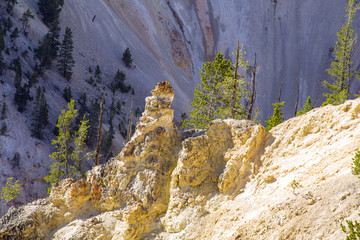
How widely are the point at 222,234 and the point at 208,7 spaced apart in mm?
72209

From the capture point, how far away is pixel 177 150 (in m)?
13.3

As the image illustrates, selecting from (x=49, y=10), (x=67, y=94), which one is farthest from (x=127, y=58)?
(x=67, y=94)

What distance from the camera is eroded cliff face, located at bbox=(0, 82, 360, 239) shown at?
324 inches

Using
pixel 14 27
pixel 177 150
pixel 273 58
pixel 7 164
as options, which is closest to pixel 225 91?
pixel 177 150

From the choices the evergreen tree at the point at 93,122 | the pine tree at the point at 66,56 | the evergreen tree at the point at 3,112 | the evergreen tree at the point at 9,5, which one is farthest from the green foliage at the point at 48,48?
the evergreen tree at the point at 3,112

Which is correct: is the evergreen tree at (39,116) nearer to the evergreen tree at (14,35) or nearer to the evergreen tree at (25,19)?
the evergreen tree at (14,35)

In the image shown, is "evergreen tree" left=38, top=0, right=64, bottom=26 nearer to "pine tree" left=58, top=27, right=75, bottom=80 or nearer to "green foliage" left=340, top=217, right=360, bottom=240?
"pine tree" left=58, top=27, right=75, bottom=80

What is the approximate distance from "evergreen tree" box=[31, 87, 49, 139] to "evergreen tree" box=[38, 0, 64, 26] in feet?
60.3

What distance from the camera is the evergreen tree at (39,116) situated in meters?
36.1

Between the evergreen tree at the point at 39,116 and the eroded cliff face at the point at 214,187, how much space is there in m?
23.3

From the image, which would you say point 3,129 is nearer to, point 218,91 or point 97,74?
point 97,74

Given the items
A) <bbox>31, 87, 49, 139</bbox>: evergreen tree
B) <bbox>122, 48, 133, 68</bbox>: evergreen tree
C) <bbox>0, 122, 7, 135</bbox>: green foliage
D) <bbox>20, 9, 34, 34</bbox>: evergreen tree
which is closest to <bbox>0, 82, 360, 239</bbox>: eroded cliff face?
<bbox>0, 122, 7, 135</bbox>: green foliage

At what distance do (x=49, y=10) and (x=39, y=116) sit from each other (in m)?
22.3

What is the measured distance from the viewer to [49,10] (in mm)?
52281
